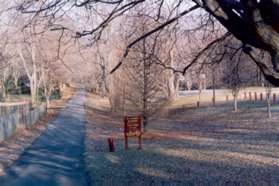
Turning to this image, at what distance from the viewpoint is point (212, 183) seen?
42.7ft

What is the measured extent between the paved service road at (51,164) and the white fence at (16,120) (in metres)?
1.62

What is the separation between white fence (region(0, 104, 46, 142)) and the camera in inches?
1036

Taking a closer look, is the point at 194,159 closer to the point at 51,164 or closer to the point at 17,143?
the point at 51,164

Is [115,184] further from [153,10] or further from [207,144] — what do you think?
[207,144]

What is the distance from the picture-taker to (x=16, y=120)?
30875 mm

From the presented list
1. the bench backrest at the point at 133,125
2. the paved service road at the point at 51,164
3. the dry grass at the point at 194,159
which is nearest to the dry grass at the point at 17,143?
the paved service road at the point at 51,164

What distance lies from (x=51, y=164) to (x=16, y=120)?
13570 mm

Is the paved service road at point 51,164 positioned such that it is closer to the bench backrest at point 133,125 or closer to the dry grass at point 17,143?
the dry grass at point 17,143

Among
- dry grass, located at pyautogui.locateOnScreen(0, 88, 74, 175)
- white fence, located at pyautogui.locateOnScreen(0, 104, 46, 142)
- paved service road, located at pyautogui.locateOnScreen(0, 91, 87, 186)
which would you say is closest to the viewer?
paved service road, located at pyautogui.locateOnScreen(0, 91, 87, 186)

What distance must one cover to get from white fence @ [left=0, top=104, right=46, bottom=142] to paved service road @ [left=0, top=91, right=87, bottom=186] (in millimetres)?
1623

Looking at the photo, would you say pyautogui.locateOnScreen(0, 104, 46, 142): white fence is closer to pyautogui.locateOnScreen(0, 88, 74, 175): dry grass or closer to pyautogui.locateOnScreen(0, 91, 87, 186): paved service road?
pyautogui.locateOnScreen(0, 88, 74, 175): dry grass

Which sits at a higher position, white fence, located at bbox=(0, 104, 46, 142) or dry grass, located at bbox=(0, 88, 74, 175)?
white fence, located at bbox=(0, 104, 46, 142)

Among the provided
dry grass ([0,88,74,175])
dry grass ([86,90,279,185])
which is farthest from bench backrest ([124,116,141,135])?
dry grass ([0,88,74,175])

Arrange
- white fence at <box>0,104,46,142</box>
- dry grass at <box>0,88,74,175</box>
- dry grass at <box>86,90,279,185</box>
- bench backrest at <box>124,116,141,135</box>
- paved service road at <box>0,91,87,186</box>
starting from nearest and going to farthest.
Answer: dry grass at <box>86,90,279,185</box>, paved service road at <box>0,91,87,186</box>, dry grass at <box>0,88,74,175</box>, bench backrest at <box>124,116,141,135</box>, white fence at <box>0,104,46,142</box>
